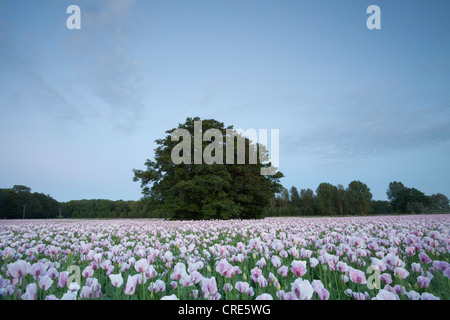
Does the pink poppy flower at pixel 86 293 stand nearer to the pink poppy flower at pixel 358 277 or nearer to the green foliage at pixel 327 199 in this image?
the pink poppy flower at pixel 358 277

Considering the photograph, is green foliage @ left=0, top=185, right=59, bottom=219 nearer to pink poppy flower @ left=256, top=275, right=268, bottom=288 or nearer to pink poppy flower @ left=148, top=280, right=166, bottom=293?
pink poppy flower @ left=148, top=280, right=166, bottom=293

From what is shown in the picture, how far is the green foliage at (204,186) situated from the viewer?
2136 centimetres

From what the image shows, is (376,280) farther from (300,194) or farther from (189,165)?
(300,194)

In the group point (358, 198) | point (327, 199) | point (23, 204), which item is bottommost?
point (23, 204)

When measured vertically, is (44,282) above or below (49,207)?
above

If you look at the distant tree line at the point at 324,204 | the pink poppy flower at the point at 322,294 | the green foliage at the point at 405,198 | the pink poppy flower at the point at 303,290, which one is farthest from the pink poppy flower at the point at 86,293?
the green foliage at the point at 405,198

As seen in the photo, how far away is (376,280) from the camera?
8.00ft

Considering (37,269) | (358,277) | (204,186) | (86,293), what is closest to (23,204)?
(204,186)

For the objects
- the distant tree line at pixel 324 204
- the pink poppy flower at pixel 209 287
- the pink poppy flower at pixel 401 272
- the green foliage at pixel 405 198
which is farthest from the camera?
the distant tree line at pixel 324 204

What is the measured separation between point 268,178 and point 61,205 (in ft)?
281

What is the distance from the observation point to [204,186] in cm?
2162

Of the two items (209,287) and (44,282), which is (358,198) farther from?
(44,282)
